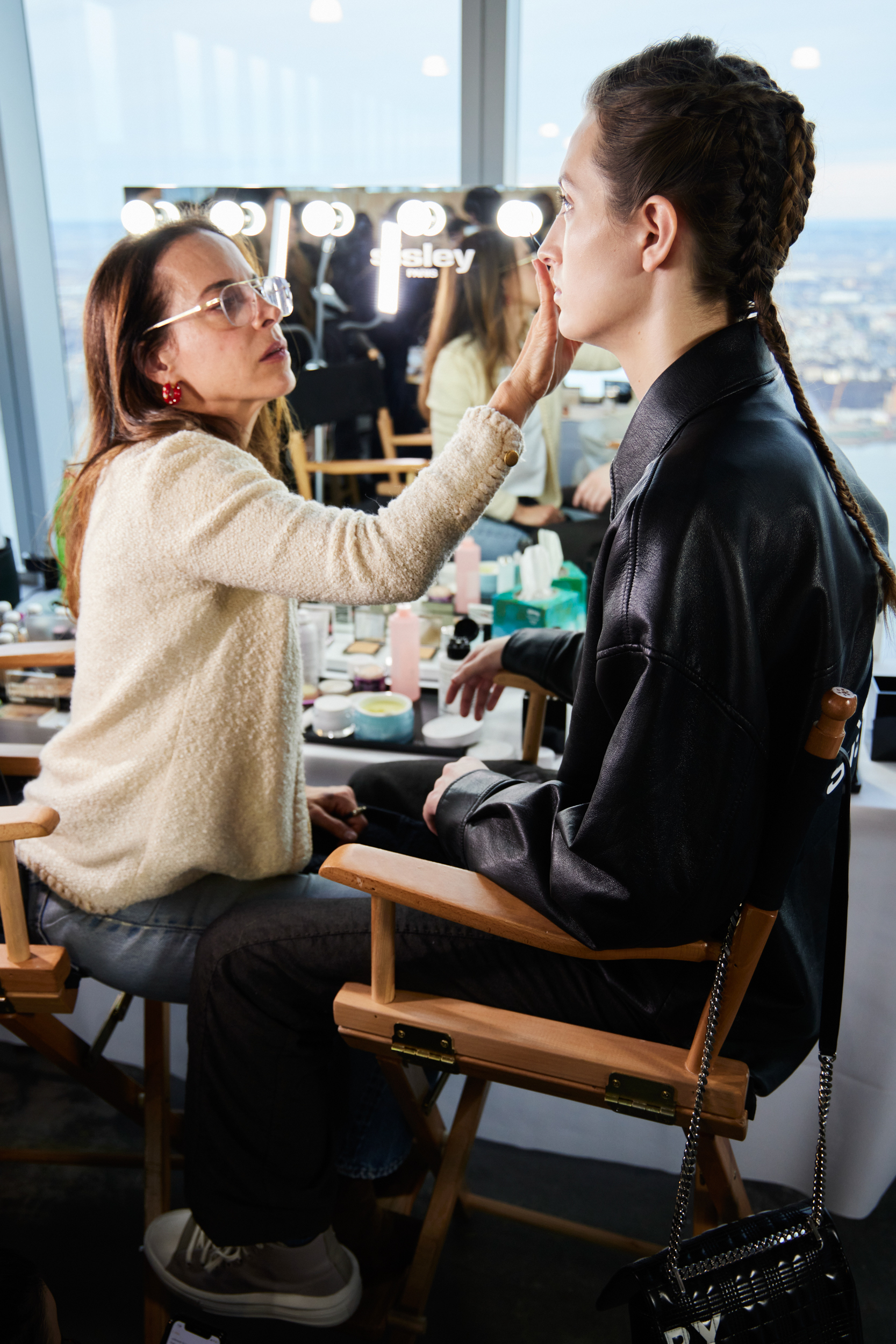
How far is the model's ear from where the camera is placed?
2.73 ft

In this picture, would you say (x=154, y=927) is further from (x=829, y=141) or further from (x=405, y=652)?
(x=829, y=141)

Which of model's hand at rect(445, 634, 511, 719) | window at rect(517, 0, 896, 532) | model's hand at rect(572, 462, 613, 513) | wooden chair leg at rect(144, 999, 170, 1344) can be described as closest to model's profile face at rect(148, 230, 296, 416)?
model's hand at rect(445, 634, 511, 719)

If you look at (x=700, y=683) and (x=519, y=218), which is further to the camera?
(x=519, y=218)

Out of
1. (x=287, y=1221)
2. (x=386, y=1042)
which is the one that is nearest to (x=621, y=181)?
(x=386, y=1042)

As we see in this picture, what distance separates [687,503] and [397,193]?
1.69 m

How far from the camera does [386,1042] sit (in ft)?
3.18

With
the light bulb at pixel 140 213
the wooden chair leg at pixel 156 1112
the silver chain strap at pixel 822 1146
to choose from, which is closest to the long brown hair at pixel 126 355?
the wooden chair leg at pixel 156 1112

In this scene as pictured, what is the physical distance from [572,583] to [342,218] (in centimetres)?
102

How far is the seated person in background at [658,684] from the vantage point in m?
0.77

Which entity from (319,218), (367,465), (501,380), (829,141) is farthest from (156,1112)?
(829,141)

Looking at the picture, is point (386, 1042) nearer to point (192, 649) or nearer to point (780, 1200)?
point (192, 649)

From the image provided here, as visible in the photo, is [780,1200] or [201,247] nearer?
[201,247]

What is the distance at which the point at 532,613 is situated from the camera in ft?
5.81

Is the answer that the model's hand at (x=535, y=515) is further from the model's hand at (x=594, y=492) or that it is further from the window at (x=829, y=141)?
the window at (x=829, y=141)
